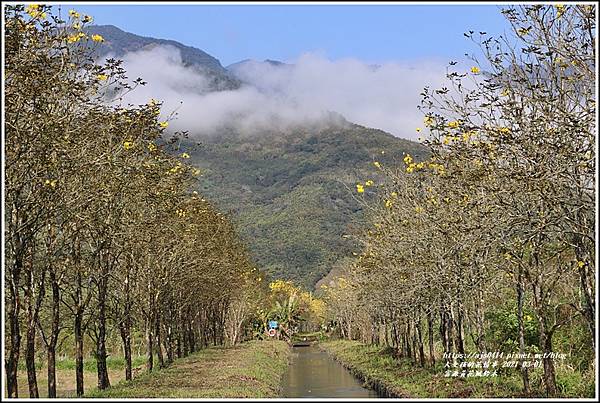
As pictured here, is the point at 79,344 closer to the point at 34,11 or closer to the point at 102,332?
the point at 102,332

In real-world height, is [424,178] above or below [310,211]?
below

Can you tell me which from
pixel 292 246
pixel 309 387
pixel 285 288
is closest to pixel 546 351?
pixel 309 387

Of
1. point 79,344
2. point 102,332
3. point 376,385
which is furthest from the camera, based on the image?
point 376,385

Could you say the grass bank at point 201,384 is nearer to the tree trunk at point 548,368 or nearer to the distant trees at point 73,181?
the distant trees at point 73,181

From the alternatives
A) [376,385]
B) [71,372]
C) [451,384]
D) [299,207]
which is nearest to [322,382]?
[376,385]

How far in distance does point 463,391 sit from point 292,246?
119 meters

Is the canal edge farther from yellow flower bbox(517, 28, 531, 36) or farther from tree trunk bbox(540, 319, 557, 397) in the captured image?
yellow flower bbox(517, 28, 531, 36)

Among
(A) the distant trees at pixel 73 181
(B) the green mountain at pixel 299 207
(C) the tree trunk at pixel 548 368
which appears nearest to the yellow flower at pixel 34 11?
(A) the distant trees at pixel 73 181

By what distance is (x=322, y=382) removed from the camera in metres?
38.2

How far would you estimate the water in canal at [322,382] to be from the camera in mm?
31294

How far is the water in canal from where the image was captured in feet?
103

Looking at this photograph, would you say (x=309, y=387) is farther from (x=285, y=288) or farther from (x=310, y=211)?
(x=310, y=211)

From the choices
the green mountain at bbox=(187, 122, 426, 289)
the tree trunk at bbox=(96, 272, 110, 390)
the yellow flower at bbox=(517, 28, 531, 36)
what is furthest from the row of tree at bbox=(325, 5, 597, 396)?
the green mountain at bbox=(187, 122, 426, 289)

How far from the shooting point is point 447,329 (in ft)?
89.9
